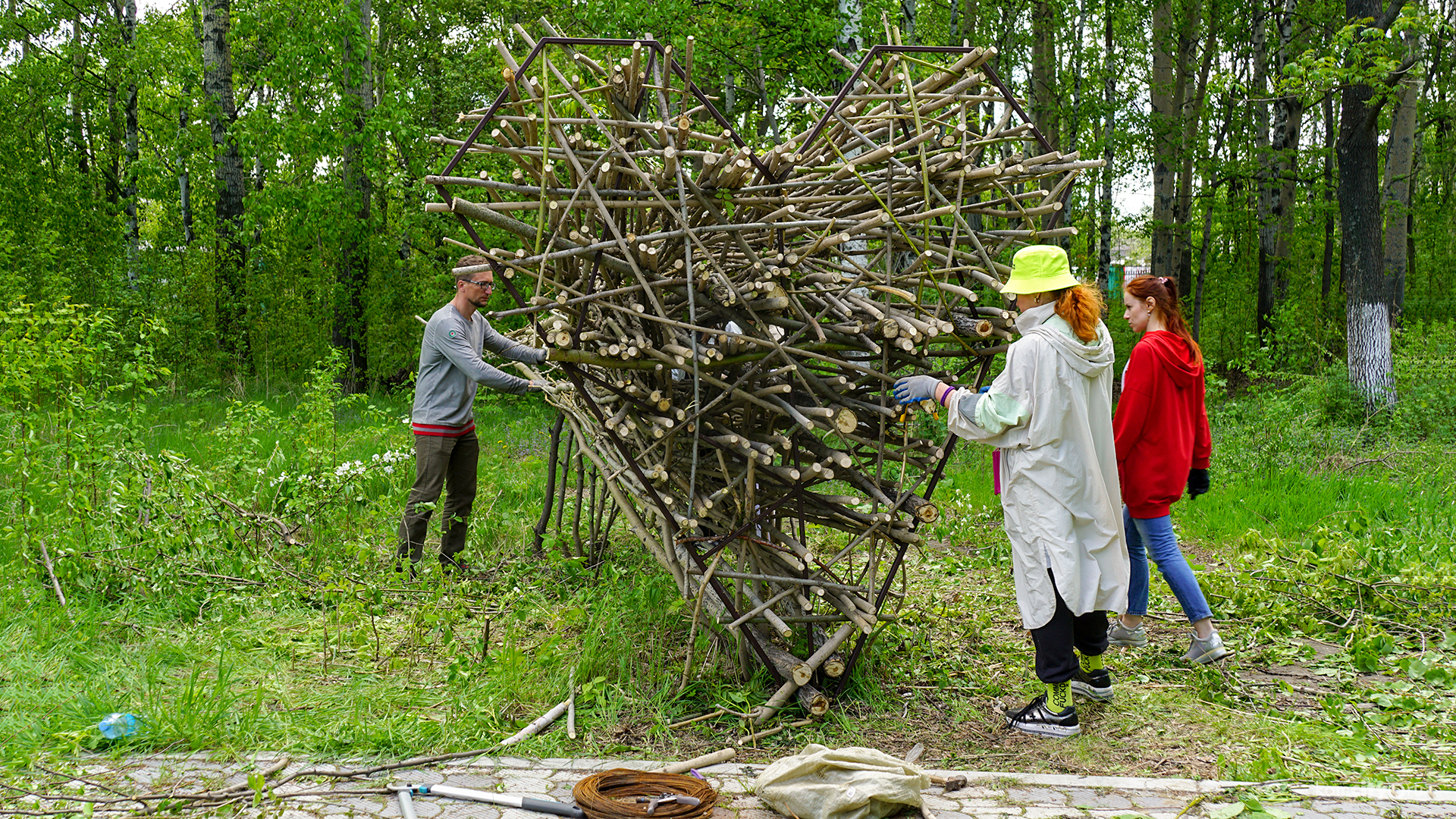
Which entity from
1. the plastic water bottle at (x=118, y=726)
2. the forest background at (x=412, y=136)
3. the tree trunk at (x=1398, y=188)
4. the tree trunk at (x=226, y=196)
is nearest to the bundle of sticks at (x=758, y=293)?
the plastic water bottle at (x=118, y=726)

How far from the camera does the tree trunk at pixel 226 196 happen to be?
13117 mm

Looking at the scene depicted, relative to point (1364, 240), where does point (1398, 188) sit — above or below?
above

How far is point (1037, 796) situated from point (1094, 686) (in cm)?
104

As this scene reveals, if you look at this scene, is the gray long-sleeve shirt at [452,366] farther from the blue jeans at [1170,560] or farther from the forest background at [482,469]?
the blue jeans at [1170,560]

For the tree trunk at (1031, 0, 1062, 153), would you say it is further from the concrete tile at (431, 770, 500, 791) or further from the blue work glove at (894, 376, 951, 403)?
the concrete tile at (431, 770, 500, 791)

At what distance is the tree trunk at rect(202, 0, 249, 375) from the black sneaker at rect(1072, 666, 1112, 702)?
12.0 metres

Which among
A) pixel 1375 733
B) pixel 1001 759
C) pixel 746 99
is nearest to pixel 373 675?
pixel 1001 759

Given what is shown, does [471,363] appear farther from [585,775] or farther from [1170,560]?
[1170,560]

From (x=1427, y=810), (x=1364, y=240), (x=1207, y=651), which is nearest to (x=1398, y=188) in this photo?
(x=1364, y=240)

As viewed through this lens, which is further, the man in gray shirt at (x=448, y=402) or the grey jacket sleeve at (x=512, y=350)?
the man in gray shirt at (x=448, y=402)

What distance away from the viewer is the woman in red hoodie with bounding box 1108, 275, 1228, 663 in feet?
15.0

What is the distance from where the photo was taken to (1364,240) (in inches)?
439

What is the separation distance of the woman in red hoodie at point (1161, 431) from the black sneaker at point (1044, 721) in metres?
0.91

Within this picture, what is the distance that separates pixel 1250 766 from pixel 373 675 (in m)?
3.62
